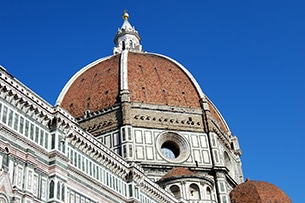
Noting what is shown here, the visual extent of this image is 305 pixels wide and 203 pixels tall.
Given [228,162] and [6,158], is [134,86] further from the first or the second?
[6,158]

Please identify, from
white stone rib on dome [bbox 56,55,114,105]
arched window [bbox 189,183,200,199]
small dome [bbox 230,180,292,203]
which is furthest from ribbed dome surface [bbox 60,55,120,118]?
small dome [bbox 230,180,292,203]

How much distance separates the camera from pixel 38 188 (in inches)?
779

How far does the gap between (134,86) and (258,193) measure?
596 inches

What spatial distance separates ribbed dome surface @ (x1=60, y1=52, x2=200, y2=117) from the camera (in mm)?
43688

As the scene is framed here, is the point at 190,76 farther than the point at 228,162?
Yes

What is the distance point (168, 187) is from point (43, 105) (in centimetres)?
1634

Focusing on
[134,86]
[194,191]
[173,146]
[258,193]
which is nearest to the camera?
[194,191]

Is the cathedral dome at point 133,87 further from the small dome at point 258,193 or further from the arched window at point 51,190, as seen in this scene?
the arched window at point 51,190

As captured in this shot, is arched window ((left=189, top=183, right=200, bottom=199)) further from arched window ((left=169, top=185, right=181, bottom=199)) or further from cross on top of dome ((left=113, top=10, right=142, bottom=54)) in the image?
cross on top of dome ((left=113, top=10, right=142, bottom=54))

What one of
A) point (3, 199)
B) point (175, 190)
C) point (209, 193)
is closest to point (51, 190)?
point (3, 199)

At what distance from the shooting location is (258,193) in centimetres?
Answer: 3788

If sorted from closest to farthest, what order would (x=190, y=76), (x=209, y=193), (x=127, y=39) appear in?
1. (x=209, y=193)
2. (x=190, y=76)
3. (x=127, y=39)

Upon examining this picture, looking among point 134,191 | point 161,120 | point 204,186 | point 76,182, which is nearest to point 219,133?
point 161,120

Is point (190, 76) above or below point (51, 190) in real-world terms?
above
